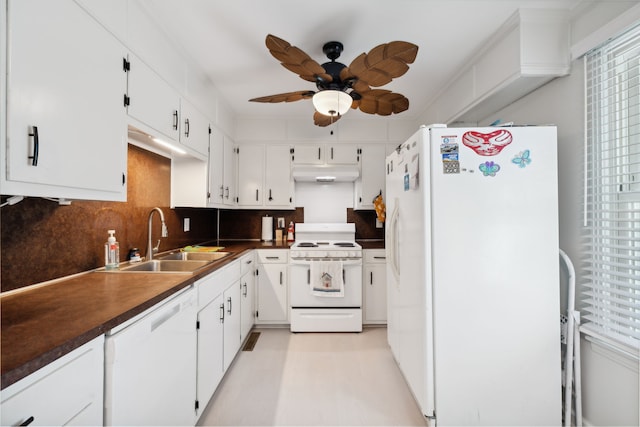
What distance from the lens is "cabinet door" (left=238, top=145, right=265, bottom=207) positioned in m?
3.34

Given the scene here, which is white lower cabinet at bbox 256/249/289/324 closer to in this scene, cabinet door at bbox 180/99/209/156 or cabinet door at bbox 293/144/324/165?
cabinet door at bbox 293/144/324/165

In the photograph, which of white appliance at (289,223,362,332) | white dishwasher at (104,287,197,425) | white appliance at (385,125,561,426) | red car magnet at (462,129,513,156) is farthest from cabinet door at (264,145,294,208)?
red car magnet at (462,129,513,156)

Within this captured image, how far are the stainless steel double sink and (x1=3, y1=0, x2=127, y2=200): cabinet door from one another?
0.63m

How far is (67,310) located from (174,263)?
1112mm

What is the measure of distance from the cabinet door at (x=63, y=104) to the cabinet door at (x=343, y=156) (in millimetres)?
2271

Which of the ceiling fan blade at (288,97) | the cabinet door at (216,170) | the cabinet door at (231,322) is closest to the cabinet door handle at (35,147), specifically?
the ceiling fan blade at (288,97)

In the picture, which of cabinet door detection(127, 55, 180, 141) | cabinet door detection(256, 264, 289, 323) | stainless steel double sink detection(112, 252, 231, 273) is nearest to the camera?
cabinet door detection(127, 55, 180, 141)

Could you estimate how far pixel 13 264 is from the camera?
1182mm

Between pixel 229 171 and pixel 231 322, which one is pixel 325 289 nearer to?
pixel 231 322

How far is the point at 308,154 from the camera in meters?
3.34

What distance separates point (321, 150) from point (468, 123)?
1588 mm

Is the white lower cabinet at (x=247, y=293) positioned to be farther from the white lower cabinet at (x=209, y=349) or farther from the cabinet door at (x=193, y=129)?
the cabinet door at (x=193, y=129)

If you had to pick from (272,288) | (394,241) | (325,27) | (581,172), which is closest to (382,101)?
(325,27)

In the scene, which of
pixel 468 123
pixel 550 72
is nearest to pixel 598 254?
pixel 550 72
